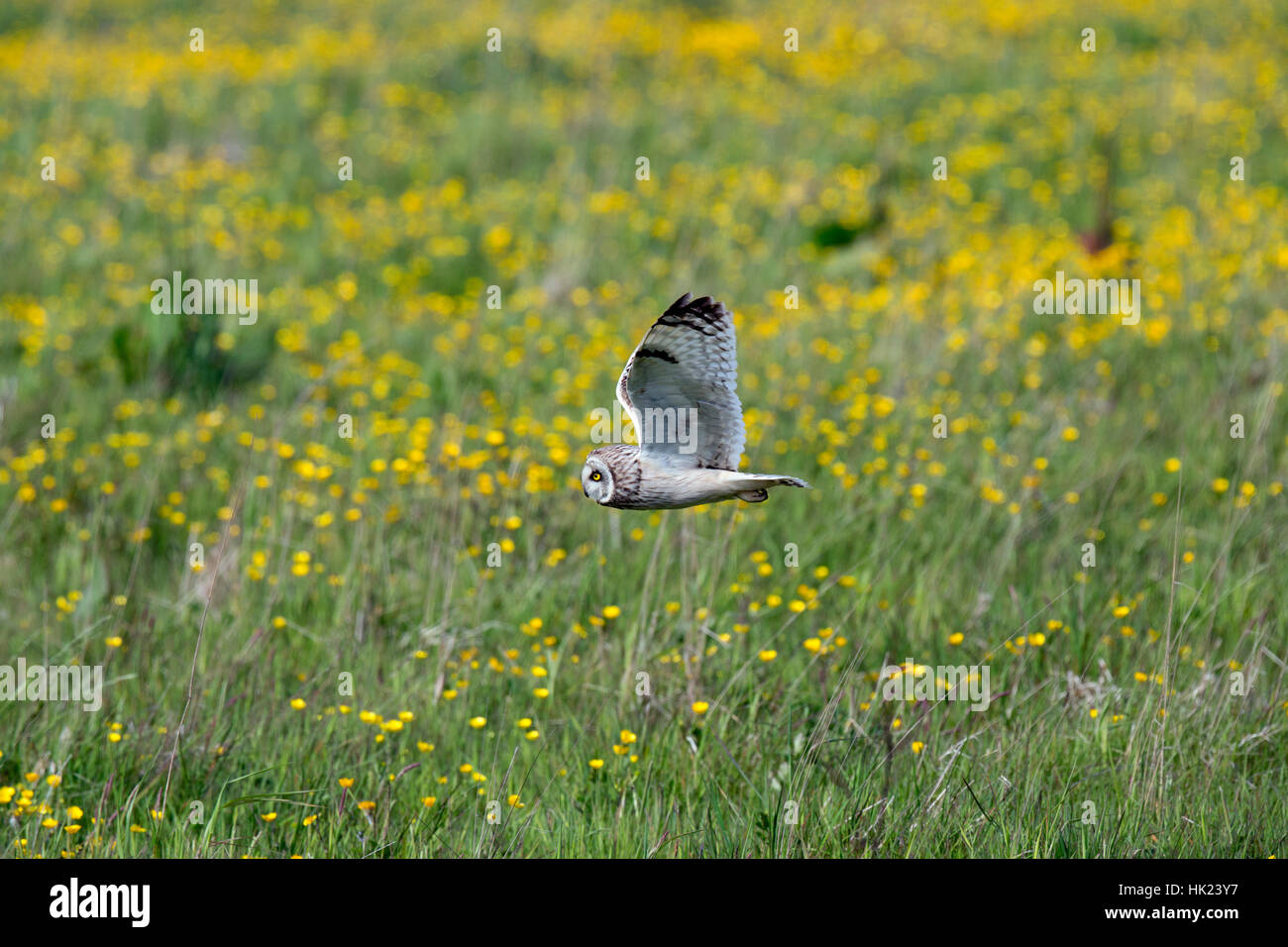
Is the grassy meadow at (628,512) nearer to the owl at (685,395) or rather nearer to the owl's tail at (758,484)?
the owl at (685,395)

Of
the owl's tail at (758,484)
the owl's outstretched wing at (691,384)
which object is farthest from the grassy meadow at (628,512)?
the owl's tail at (758,484)

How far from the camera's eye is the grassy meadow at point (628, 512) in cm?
329

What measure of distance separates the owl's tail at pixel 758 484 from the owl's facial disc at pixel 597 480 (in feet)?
0.55

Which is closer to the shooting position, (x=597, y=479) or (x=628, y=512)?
(x=597, y=479)

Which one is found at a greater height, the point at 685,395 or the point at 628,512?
the point at 685,395

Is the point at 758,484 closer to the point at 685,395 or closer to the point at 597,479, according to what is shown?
the point at 597,479

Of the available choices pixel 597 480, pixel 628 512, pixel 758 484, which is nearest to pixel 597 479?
pixel 597 480

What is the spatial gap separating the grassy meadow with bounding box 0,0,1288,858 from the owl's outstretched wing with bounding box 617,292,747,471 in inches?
50.0

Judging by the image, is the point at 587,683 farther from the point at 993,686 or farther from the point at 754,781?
the point at 993,686

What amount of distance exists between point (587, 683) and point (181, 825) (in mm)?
1151

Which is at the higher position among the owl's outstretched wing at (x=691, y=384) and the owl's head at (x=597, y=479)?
the owl's outstretched wing at (x=691, y=384)

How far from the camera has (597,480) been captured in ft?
5.51

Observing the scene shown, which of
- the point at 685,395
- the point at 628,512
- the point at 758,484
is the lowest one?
the point at 628,512
